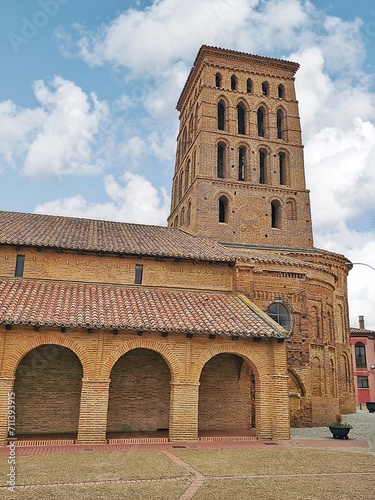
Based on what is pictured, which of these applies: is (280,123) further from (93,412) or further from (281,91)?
(93,412)

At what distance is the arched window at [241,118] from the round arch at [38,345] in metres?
22.0

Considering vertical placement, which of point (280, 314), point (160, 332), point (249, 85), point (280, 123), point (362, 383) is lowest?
point (362, 383)

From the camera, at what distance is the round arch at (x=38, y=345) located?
13.3 m

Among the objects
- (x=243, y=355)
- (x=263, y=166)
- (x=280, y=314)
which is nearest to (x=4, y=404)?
(x=243, y=355)

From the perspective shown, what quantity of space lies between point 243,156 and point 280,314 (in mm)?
13698

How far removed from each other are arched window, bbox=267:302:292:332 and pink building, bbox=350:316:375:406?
96.9 feet

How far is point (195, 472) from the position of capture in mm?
9414

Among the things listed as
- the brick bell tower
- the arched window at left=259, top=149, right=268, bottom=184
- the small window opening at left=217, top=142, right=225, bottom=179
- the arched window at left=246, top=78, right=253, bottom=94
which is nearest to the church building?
the brick bell tower

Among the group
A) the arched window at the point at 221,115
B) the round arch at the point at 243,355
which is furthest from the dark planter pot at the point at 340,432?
the arched window at the point at 221,115

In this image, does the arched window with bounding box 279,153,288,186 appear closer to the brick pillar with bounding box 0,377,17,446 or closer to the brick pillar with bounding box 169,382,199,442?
the brick pillar with bounding box 169,382,199,442

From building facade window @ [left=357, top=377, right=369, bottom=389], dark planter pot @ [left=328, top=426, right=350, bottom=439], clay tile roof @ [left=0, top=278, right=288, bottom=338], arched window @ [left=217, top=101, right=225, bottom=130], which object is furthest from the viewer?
building facade window @ [left=357, top=377, right=369, bottom=389]

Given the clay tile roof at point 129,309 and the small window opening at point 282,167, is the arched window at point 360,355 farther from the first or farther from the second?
the clay tile roof at point 129,309

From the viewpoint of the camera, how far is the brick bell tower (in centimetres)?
2759

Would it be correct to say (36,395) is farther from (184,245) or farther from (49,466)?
(184,245)
